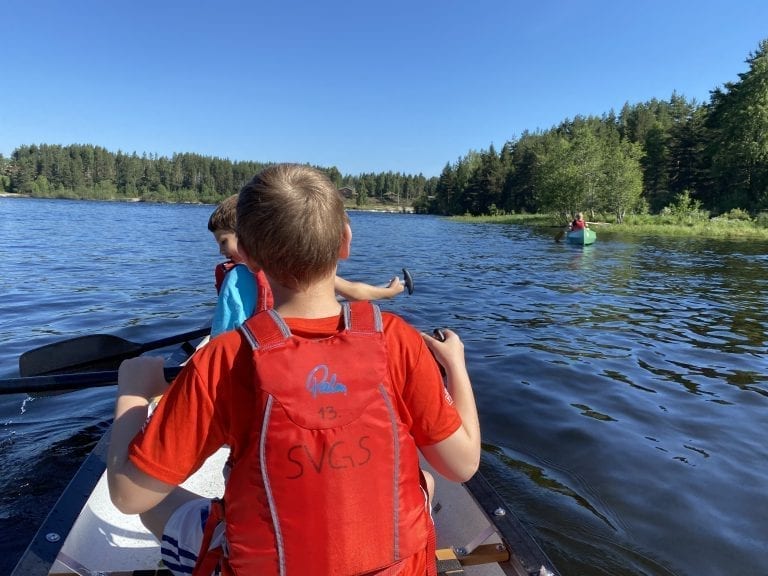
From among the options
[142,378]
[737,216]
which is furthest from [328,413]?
[737,216]

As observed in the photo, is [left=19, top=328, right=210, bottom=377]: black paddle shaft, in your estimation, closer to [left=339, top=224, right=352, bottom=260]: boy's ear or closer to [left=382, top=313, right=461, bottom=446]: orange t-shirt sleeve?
[left=339, top=224, right=352, bottom=260]: boy's ear

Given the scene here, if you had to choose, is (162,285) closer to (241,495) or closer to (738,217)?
(241,495)

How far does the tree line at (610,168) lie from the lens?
1906 inches

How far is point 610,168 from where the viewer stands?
4747 cm

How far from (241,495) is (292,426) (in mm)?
262

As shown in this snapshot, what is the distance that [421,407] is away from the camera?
5.05 feet

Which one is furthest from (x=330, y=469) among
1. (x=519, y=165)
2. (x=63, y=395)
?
(x=519, y=165)

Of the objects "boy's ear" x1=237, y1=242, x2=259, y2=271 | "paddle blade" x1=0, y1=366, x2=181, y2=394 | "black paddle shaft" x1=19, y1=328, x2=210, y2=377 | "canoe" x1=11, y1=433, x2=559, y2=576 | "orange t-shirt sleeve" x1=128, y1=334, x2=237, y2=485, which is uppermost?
"boy's ear" x1=237, y1=242, x2=259, y2=271

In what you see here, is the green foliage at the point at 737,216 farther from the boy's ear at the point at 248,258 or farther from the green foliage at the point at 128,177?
→ the green foliage at the point at 128,177

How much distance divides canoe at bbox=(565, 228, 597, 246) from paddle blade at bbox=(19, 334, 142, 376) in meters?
25.9

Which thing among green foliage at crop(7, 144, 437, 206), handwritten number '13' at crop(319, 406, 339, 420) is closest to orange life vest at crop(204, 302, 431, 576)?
handwritten number '13' at crop(319, 406, 339, 420)

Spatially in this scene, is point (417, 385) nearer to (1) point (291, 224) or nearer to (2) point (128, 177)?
(1) point (291, 224)

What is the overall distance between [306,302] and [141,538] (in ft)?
7.60

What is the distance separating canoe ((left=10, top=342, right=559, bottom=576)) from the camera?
2.45 meters
